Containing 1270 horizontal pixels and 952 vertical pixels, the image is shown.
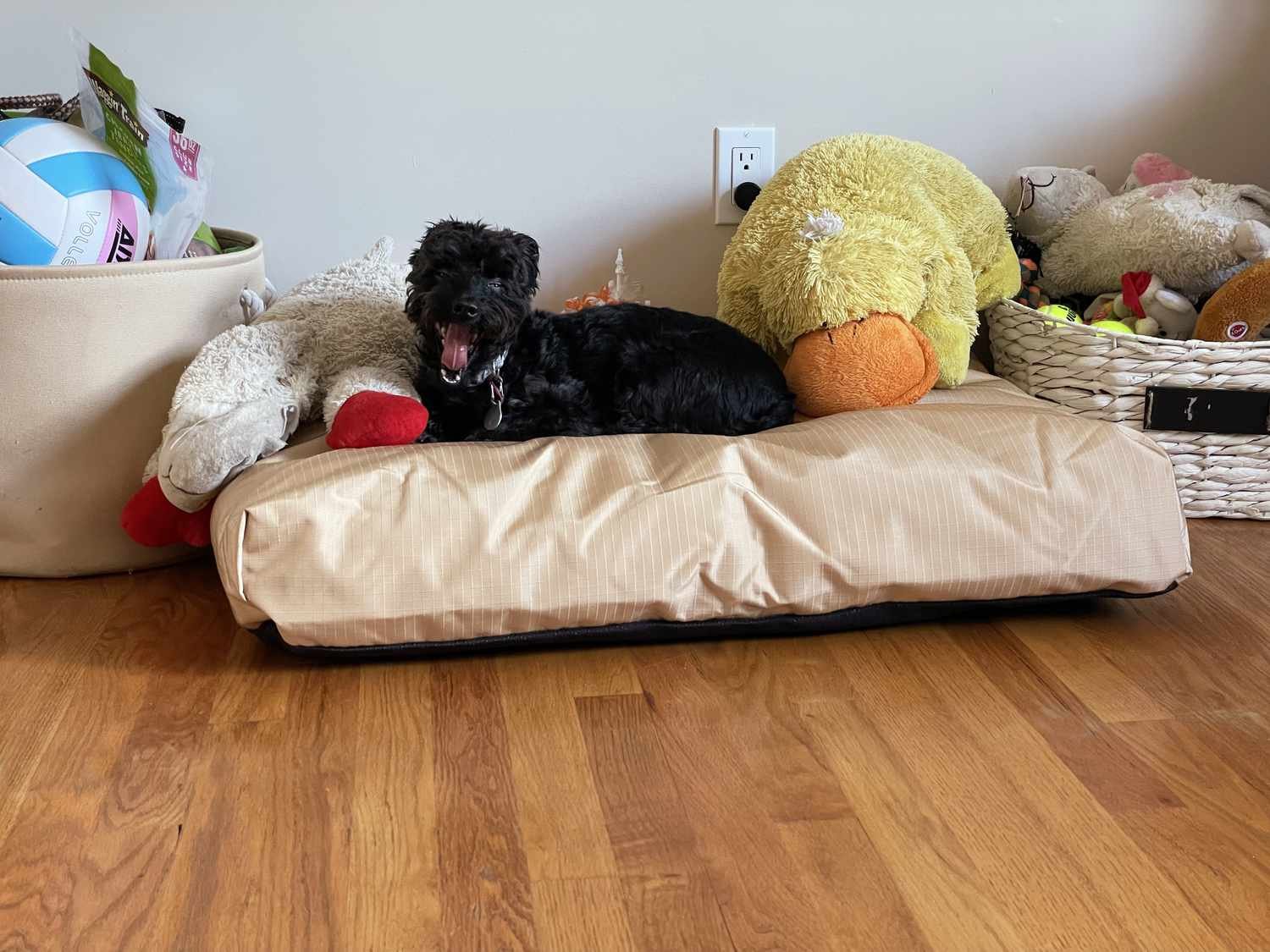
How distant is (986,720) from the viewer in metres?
1.26

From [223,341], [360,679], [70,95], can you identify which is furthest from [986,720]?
[70,95]

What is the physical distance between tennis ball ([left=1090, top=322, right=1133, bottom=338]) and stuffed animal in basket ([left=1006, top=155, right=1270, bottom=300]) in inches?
4.4

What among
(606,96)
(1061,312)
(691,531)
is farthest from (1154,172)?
(691,531)

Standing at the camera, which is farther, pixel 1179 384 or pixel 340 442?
pixel 1179 384

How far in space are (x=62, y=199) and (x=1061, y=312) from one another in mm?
1548

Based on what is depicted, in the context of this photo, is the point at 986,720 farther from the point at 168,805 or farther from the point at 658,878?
the point at 168,805

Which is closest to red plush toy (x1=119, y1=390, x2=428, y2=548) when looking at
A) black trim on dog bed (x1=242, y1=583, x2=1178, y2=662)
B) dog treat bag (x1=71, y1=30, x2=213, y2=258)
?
black trim on dog bed (x1=242, y1=583, x2=1178, y2=662)

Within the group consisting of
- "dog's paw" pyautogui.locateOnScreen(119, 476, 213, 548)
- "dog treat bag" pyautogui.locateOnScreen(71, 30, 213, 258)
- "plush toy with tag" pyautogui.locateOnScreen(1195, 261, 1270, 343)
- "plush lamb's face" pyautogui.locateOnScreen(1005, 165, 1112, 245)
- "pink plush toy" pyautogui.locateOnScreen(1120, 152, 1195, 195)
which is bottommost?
"dog's paw" pyautogui.locateOnScreen(119, 476, 213, 548)

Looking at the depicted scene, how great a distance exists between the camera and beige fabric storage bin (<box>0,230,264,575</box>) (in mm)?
1539

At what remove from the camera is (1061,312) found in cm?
196

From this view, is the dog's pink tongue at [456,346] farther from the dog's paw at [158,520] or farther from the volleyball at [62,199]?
the volleyball at [62,199]

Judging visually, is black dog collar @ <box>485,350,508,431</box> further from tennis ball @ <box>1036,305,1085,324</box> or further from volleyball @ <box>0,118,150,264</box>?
tennis ball @ <box>1036,305,1085,324</box>

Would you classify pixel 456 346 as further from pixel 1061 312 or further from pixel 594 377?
pixel 1061 312

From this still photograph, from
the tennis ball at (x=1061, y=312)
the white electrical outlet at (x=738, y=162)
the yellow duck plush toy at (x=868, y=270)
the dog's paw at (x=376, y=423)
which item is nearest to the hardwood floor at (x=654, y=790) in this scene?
the dog's paw at (x=376, y=423)
